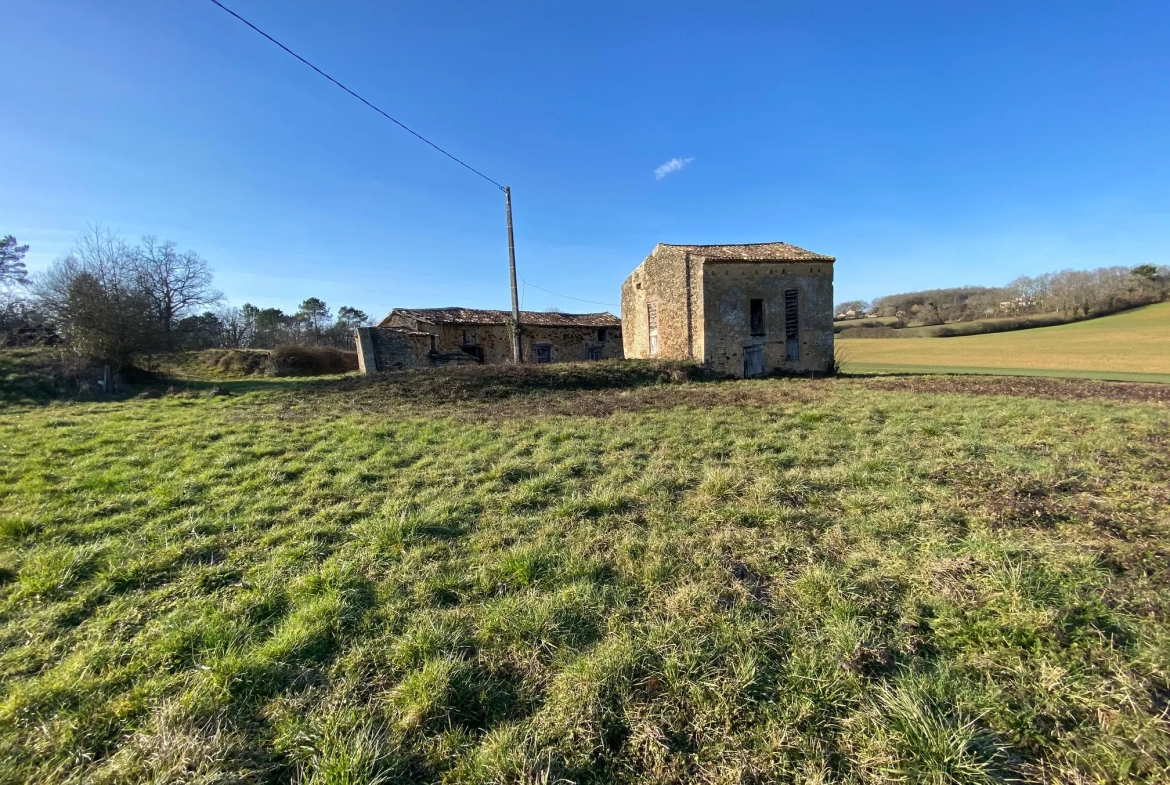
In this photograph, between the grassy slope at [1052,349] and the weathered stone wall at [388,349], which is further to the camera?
the grassy slope at [1052,349]

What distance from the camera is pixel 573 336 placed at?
1088 inches

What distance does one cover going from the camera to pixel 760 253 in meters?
18.8

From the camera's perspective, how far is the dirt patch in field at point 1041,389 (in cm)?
1224

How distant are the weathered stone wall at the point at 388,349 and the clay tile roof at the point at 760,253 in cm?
1337

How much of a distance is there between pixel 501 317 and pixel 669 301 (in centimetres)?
1118

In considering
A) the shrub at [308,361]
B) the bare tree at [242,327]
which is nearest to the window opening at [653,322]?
the shrub at [308,361]

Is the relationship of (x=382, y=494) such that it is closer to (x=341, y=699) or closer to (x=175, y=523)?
(x=175, y=523)

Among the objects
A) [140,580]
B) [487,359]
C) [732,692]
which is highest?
[487,359]

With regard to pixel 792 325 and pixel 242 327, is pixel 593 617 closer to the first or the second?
pixel 792 325

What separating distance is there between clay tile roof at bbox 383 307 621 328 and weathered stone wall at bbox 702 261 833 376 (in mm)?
→ 11280

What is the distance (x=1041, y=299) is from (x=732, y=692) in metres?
80.9

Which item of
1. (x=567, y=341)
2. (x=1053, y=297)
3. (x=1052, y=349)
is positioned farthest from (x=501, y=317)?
(x=1053, y=297)

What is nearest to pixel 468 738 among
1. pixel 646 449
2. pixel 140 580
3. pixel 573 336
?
pixel 140 580

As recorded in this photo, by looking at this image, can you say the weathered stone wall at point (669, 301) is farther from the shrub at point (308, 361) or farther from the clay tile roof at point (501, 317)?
the shrub at point (308, 361)
